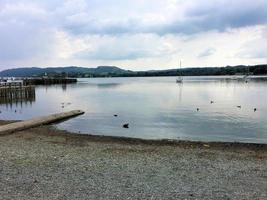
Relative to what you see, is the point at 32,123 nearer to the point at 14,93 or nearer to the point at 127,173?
the point at 127,173

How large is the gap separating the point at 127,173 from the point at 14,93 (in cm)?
4838

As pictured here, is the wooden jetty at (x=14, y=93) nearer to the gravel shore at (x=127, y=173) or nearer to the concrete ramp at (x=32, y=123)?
the concrete ramp at (x=32, y=123)

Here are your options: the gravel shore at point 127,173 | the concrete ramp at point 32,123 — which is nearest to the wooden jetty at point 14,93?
the concrete ramp at point 32,123

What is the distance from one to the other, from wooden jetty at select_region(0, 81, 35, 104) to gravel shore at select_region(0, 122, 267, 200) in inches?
1557

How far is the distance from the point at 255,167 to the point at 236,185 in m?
2.74

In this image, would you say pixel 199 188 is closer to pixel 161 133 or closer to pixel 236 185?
pixel 236 185

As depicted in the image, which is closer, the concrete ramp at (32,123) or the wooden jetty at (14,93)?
the concrete ramp at (32,123)

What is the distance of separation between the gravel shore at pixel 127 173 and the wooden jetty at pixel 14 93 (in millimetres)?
39540

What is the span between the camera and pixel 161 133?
2486 centimetres

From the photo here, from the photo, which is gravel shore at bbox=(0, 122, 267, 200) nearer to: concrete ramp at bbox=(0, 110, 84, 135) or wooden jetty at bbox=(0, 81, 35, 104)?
concrete ramp at bbox=(0, 110, 84, 135)

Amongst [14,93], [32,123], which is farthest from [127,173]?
[14,93]

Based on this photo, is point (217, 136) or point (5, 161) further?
point (217, 136)

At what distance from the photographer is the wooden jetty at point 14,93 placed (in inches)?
2099

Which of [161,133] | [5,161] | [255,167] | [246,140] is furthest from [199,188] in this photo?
[161,133]
